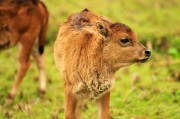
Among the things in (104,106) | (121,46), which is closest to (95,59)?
(121,46)

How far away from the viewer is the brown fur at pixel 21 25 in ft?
31.4

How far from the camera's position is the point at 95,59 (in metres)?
7.02

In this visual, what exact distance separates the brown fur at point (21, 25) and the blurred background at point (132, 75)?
96 cm

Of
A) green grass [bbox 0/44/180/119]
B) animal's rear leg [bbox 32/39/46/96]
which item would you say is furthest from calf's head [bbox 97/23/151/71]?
animal's rear leg [bbox 32/39/46/96]

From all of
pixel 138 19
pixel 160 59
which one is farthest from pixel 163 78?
pixel 138 19

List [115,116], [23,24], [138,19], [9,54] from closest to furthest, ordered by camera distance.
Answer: [115,116] → [23,24] → [9,54] → [138,19]

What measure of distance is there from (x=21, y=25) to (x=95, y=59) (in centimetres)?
314

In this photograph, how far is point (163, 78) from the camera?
430 inches

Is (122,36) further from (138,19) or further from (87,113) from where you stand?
(138,19)

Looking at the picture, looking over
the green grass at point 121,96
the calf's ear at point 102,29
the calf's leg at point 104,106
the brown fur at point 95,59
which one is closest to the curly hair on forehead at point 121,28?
the brown fur at point 95,59

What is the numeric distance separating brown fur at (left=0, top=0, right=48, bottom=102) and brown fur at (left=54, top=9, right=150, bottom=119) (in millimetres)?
2343

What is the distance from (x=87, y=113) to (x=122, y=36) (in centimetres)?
245

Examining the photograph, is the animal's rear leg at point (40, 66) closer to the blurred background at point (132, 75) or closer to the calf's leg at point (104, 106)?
the blurred background at point (132, 75)

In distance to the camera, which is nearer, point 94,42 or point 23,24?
point 94,42
